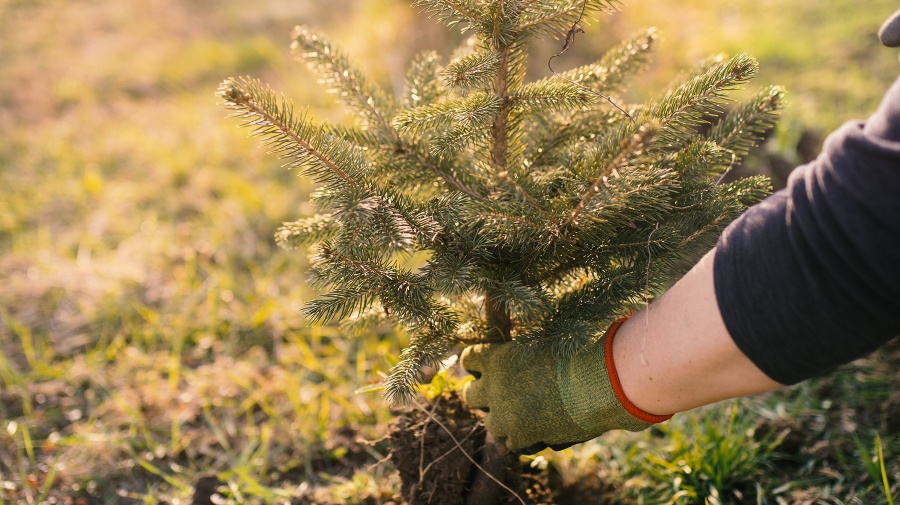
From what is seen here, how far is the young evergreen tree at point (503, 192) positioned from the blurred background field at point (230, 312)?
0.66m

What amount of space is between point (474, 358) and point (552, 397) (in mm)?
272

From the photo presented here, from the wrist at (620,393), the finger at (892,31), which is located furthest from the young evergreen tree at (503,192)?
the finger at (892,31)

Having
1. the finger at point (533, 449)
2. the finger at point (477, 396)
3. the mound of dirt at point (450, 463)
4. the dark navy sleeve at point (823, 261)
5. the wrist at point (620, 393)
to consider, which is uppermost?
the dark navy sleeve at point (823, 261)

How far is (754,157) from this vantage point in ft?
11.2

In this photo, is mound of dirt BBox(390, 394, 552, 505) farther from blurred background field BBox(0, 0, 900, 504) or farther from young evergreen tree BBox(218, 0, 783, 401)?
young evergreen tree BBox(218, 0, 783, 401)

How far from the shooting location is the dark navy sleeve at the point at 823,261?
102cm

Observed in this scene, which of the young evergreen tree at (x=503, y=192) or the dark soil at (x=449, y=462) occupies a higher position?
the young evergreen tree at (x=503, y=192)

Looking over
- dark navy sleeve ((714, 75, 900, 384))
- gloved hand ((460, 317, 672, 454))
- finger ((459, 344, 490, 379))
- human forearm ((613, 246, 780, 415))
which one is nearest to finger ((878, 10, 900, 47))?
dark navy sleeve ((714, 75, 900, 384))

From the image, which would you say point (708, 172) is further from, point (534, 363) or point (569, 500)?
point (569, 500)

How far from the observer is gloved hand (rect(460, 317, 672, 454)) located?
4.78 ft

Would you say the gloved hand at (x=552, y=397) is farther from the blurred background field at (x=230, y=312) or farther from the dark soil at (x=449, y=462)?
the blurred background field at (x=230, y=312)

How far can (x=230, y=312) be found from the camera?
311 centimetres

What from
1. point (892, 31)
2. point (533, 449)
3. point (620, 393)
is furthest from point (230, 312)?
point (892, 31)

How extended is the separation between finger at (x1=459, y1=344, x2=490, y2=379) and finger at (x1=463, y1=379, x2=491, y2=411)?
0.11 ft
